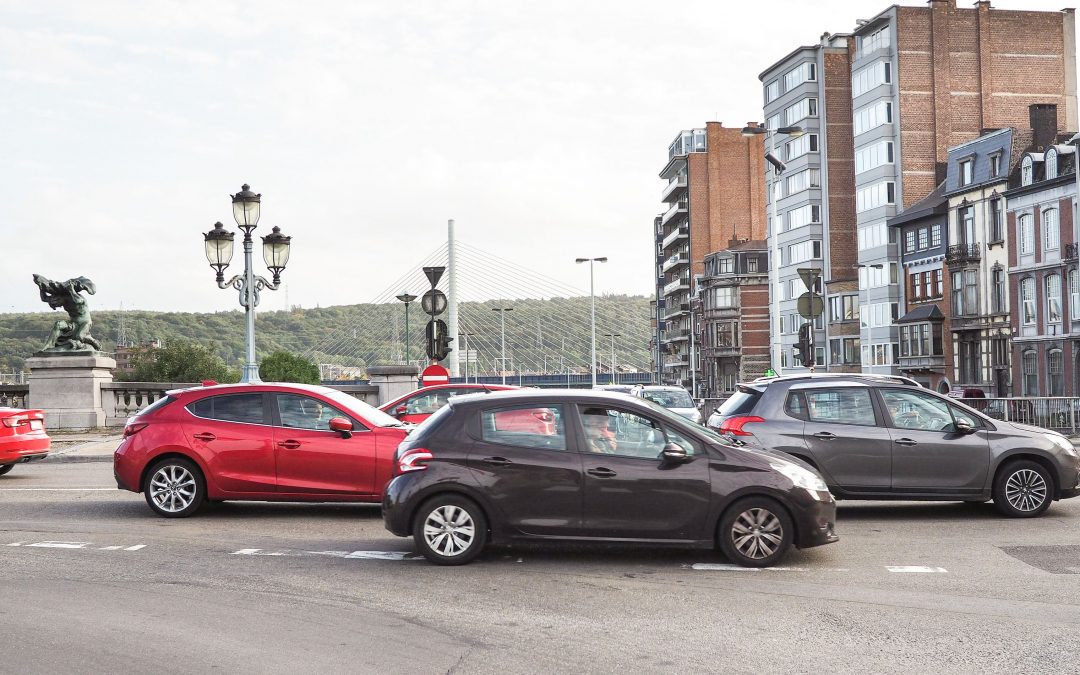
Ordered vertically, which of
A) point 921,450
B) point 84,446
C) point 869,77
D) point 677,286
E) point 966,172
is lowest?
point 84,446

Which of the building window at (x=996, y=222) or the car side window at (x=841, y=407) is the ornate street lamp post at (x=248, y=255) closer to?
the car side window at (x=841, y=407)

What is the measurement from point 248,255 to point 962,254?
132 ft

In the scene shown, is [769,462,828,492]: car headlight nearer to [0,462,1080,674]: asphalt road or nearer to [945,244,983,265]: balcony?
[0,462,1080,674]: asphalt road

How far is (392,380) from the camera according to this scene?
2981 cm

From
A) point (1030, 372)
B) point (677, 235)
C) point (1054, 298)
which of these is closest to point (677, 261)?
point (677, 235)

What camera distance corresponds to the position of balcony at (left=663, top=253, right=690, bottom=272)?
4082 inches

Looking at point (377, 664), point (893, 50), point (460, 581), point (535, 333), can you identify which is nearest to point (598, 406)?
point (460, 581)

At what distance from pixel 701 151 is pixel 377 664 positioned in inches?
3905

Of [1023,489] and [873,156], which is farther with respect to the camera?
[873,156]

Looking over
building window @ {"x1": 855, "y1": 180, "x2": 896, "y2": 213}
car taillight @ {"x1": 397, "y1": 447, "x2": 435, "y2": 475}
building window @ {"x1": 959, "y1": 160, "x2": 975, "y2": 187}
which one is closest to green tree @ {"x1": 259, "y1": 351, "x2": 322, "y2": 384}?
building window @ {"x1": 855, "y1": 180, "x2": 896, "y2": 213}

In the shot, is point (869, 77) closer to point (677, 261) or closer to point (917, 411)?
point (677, 261)

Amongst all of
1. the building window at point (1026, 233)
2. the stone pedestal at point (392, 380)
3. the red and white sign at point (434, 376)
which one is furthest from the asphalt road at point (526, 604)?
the building window at point (1026, 233)

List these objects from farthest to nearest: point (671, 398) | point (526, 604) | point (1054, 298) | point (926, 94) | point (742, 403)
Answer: point (926, 94) → point (1054, 298) → point (671, 398) → point (742, 403) → point (526, 604)

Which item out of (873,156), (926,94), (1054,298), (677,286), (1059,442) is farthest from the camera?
(677,286)
